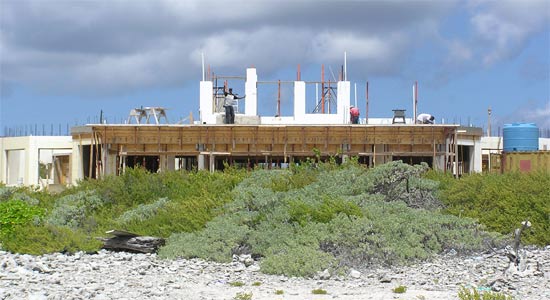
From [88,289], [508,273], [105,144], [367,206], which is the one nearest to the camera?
[88,289]

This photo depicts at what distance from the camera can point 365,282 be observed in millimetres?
14125

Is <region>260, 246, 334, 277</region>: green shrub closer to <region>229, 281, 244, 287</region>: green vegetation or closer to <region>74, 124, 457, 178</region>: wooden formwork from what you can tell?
<region>229, 281, 244, 287</region>: green vegetation

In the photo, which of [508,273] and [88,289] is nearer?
[88,289]

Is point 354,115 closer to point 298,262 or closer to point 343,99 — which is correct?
point 343,99

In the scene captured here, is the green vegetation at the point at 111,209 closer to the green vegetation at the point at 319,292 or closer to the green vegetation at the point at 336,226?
the green vegetation at the point at 336,226

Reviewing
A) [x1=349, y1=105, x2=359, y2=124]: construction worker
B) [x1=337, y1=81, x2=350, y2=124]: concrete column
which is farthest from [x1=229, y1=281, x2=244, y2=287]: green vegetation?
[x1=337, y1=81, x2=350, y2=124]: concrete column

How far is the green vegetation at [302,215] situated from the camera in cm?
1598

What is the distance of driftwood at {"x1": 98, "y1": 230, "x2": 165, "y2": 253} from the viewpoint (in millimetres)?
17562

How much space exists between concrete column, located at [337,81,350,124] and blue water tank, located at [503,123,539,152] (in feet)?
27.6

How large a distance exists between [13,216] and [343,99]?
859 inches

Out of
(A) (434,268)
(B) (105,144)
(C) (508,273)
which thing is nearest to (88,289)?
(A) (434,268)

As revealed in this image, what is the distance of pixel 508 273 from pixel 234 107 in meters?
25.7

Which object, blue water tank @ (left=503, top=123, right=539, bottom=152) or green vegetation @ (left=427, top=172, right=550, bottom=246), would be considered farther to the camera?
blue water tank @ (left=503, top=123, right=539, bottom=152)

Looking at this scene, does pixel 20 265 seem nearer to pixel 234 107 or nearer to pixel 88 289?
pixel 88 289
